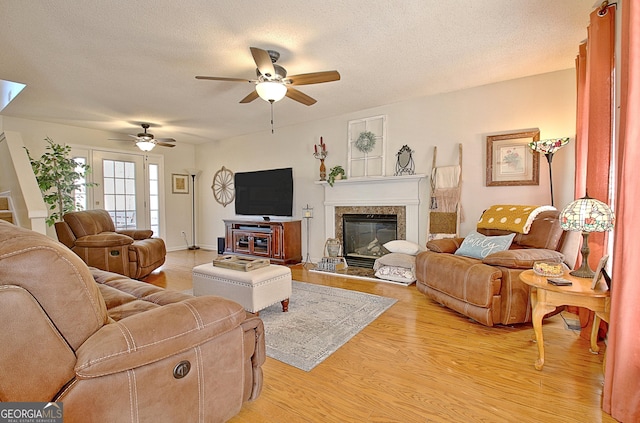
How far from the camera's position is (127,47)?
274 cm

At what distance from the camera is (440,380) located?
186cm

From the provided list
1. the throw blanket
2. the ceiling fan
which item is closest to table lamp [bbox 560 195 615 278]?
the throw blanket

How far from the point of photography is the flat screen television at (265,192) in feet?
18.3

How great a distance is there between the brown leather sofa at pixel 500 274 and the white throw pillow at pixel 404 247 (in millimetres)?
1006

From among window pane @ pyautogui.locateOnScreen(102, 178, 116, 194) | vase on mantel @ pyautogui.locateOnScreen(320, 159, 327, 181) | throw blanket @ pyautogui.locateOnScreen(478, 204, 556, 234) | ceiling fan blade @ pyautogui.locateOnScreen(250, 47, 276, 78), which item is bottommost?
throw blanket @ pyautogui.locateOnScreen(478, 204, 556, 234)

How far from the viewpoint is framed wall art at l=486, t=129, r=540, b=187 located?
3502mm

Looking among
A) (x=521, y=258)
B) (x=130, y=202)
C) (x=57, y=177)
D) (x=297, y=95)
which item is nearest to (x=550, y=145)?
(x=521, y=258)

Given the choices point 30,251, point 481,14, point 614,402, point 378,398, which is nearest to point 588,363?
point 614,402

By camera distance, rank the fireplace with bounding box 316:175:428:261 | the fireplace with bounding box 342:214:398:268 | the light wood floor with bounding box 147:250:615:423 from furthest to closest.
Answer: the fireplace with bounding box 342:214:398:268, the fireplace with bounding box 316:175:428:261, the light wood floor with bounding box 147:250:615:423

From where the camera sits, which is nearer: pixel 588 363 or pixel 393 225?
pixel 588 363

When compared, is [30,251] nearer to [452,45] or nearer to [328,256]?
[452,45]

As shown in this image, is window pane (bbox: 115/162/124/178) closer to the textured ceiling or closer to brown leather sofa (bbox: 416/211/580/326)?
the textured ceiling

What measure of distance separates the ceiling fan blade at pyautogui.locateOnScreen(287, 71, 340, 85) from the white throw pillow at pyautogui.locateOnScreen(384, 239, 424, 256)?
2.44m

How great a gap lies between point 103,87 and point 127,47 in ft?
4.15
